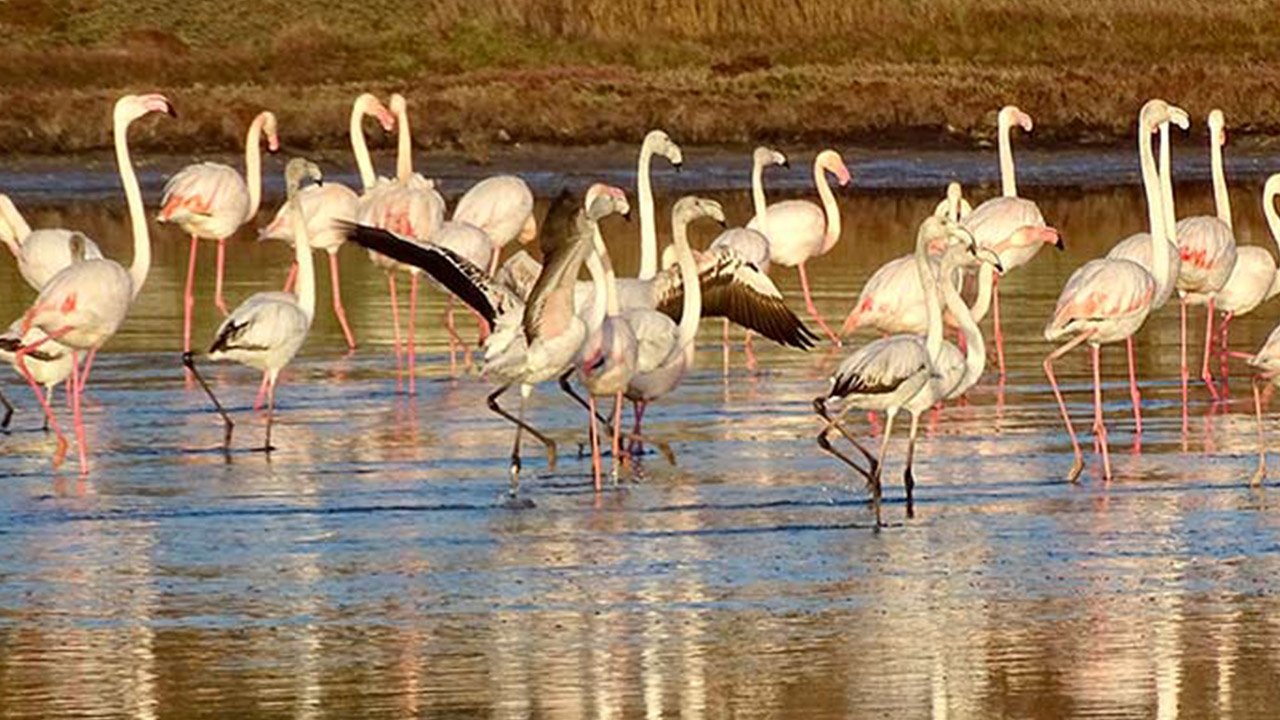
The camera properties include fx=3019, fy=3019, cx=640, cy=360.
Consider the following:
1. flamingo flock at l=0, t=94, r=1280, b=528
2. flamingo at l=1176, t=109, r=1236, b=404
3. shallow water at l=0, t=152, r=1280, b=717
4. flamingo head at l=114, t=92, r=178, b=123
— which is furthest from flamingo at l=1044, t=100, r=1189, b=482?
flamingo head at l=114, t=92, r=178, b=123

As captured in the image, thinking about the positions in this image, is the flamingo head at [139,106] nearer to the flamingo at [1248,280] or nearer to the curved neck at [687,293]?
the curved neck at [687,293]

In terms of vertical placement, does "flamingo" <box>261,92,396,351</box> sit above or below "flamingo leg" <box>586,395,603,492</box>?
above

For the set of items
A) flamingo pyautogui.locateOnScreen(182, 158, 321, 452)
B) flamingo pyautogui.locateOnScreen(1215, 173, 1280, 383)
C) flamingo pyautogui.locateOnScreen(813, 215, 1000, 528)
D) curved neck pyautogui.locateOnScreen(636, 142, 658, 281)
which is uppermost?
curved neck pyautogui.locateOnScreen(636, 142, 658, 281)

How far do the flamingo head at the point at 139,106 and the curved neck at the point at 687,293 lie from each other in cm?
332

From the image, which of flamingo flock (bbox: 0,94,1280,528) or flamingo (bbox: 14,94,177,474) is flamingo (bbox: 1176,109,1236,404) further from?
flamingo (bbox: 14,94,177,474)

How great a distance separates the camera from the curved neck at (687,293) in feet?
45.9

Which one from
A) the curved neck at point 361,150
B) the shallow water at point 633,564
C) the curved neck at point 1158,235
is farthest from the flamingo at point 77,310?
the curved neck at point 361,150

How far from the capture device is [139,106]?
55.1 ft

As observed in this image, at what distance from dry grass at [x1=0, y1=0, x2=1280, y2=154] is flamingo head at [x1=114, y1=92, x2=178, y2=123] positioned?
16898mm

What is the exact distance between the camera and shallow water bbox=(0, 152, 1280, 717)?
913 centimetres

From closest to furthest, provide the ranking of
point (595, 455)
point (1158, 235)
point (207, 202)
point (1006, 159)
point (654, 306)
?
1. point (595, 455)
2. point (1158, 235)
3. point (654, 306)
4. point (207, 202)
5. point (1006, 159)

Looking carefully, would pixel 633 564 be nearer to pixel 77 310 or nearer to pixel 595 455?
pixel 595 455

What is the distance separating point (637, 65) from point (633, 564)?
2874cm

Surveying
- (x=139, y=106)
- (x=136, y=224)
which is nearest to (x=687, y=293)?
(x=136, y=224)
